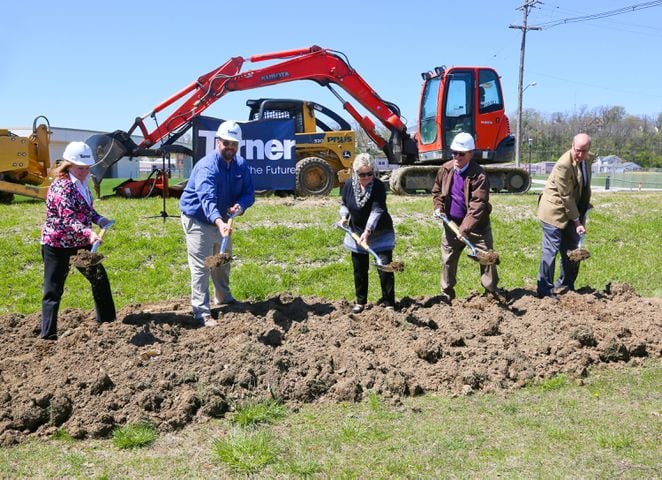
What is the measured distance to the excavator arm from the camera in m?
15.3

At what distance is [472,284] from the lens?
9281mm

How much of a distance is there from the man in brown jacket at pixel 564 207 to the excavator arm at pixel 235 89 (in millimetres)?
9144

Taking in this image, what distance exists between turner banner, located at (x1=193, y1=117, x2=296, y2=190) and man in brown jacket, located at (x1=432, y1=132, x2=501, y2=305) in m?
7.06

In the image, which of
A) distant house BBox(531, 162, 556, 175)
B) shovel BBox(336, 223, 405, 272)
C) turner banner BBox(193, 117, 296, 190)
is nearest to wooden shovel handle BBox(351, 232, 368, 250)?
shovel BBox(336, 223, 405, 272)

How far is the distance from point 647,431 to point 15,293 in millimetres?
7400

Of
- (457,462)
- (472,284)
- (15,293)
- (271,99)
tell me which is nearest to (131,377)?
(457,462)

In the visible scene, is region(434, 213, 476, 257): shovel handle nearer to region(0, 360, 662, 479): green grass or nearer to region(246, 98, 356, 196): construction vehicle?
region(0, 360, 662, 479): green grass

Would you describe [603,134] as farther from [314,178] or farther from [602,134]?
[314,178]

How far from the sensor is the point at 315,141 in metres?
16.9

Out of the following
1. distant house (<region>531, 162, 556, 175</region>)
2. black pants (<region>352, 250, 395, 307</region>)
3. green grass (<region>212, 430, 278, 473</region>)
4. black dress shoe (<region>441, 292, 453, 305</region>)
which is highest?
distant house (<region>531, 162, 556, 175</region>)

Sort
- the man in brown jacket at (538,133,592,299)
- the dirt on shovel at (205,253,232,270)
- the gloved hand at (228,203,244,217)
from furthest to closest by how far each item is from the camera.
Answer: the man in brown jacket at (538,133,592,299)
the gloved hand at (228,203,244,217)
the dirt on shovel at (205,253,232,270)

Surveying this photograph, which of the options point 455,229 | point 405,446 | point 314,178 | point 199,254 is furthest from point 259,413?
point 314,178

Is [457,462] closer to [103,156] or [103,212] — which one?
[103,212]

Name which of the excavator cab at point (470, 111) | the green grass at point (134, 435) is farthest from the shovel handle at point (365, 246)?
the excavator cab at point (470, 111)
